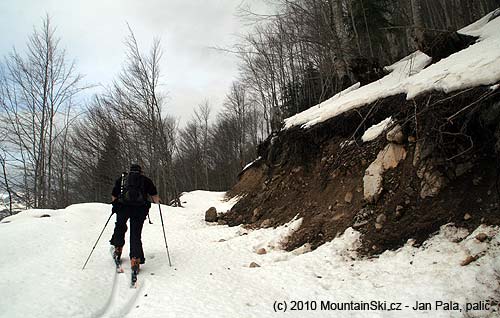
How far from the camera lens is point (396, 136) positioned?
5352 mm

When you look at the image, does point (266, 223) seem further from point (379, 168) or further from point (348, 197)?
point (379, 168)

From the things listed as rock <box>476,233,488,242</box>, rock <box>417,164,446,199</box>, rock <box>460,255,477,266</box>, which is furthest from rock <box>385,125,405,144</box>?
rock <box>460,255,477,266</box>

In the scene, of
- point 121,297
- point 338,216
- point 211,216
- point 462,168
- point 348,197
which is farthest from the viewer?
point 211,216

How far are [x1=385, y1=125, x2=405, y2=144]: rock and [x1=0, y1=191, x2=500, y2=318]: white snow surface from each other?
6.21 ft

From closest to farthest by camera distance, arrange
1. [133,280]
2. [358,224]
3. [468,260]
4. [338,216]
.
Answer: [468,260]
[133,280]
[358,224]
[338,216]

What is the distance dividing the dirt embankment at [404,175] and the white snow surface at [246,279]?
12.7 inches

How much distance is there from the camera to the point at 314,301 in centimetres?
378

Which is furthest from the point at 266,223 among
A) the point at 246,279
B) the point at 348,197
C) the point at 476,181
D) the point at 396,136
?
the point at 476,181

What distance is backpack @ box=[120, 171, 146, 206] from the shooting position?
5.48 metres

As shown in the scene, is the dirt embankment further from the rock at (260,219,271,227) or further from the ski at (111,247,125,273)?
the ski at (111,247,125,273)

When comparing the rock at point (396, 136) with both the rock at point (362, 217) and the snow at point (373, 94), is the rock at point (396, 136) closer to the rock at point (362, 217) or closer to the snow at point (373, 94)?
the snow at point (373, 94)

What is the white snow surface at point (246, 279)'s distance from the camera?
11.0 ft

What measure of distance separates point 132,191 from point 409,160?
5.07m

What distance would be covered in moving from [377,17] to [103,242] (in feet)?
59.7
